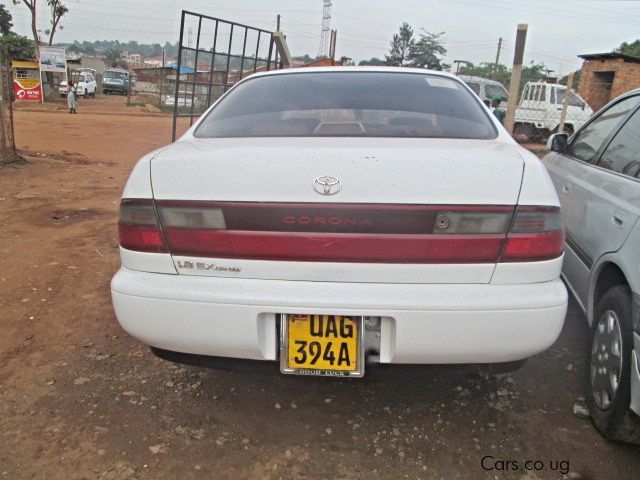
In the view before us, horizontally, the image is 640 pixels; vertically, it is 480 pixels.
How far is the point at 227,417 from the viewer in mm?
2391

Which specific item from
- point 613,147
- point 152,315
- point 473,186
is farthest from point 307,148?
point 613,147

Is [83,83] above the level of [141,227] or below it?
A: above

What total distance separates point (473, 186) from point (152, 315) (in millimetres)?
1259

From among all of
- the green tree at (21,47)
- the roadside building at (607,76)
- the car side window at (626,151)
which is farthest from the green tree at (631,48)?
the green tree at (21,47)

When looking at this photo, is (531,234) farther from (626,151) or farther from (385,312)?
(626,151)

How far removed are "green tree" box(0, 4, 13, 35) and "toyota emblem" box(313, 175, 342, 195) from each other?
5191 centimetres

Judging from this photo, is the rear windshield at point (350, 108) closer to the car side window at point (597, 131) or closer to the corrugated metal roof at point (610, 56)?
the car side window at point (597, 131)

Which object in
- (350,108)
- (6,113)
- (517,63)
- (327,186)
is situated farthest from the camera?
(6,113)

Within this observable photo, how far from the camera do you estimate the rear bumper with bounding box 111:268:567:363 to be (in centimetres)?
188

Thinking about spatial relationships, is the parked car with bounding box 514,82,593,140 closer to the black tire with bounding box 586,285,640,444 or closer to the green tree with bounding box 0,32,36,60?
the black tire with bounding box 586,285,640,444

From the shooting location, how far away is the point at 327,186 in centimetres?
187

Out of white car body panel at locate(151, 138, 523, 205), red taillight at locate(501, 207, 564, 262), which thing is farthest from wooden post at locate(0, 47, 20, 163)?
red taillight at locate(501, 207, 564, 262)

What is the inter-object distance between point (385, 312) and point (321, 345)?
0.91ft

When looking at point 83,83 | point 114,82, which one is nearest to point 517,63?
point 83,83
